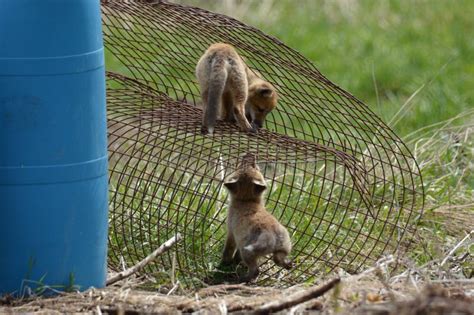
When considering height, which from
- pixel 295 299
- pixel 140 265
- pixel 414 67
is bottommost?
pixel 414 67

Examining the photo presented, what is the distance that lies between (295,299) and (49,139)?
5.03ft

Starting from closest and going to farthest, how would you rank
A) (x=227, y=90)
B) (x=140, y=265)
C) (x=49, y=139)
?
(x=49, y=139), (x=140, y=265), (x=227, y=90)

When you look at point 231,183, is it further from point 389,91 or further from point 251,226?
point 389,91

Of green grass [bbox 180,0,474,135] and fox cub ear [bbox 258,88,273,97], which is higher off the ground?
fox cub ear [bbox 258,88,273,97]

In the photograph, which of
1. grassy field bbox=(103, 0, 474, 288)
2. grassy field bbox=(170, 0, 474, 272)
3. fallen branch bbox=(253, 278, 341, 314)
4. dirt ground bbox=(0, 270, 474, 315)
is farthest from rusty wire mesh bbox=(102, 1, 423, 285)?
fallen branch bbox=(253, 278, 341, 314)

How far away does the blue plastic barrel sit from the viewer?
5.86 m

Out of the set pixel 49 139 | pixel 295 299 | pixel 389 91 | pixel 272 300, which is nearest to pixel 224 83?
pixel 49 139

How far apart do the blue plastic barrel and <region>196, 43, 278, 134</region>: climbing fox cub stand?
1.00 metres

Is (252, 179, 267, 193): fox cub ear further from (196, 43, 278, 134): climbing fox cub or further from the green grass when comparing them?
the green grass

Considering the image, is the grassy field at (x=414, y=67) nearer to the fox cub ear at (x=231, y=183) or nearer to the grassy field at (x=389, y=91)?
the grassy field at (x=389, y=91)

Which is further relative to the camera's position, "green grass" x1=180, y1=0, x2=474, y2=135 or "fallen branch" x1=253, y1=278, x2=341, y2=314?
"green grass" x1=180, y1=0, x2=474, y2=135

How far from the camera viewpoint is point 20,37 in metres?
5.84

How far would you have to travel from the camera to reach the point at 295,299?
17.4 feet

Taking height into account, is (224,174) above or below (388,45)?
above
